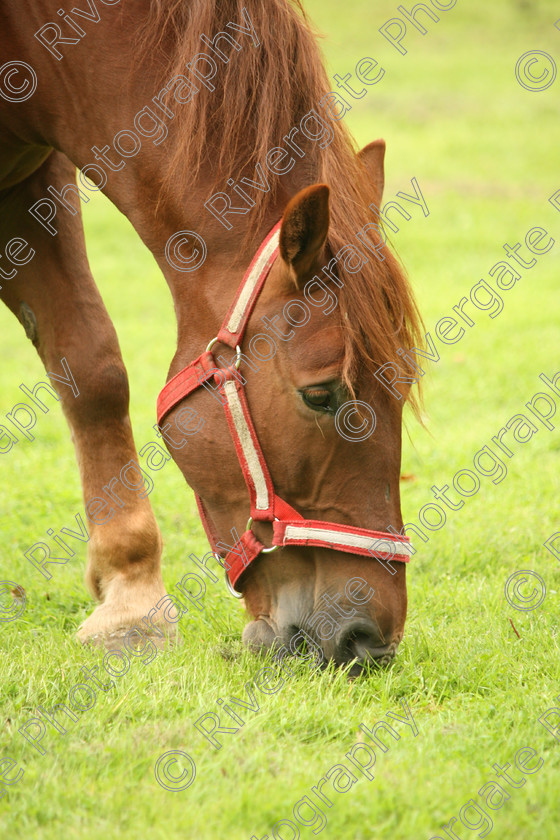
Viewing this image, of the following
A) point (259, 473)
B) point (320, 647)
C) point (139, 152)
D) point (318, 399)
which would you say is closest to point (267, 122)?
point (139, 152)

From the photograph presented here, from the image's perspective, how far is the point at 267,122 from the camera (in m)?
2.48

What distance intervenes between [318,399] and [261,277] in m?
0.41

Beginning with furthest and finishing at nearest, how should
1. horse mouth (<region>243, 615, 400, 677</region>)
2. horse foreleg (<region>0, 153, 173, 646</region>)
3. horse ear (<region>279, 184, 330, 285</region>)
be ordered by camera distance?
horse foreleg (<region>0, 153, 173, 646</region>), horse mouth (<region>243, 615, 400, 677</region>), horse ear (<region>279, 184, 330, 285</region>)

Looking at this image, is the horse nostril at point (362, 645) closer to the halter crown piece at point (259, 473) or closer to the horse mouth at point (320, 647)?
the horse mouth at point (320, 647)

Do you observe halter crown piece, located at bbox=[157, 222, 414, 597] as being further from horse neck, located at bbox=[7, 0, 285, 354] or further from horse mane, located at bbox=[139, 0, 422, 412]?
horse mane, located at bbox=[139, 0, 422, 412]

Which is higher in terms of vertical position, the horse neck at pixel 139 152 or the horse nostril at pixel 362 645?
the horse neck at pixel 139 152

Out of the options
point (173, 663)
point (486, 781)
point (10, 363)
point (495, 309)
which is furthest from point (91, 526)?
point (495, 309)

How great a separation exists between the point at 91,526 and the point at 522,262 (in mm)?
8867

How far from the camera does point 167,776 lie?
2.01m

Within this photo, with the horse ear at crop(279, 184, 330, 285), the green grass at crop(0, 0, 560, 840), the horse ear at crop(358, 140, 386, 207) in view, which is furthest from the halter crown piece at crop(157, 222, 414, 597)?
the horse ear at crop(358, 140, 386, 207)

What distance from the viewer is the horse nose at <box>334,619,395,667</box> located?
2.45m

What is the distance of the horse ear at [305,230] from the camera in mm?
2191

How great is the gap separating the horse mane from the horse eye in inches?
5.5

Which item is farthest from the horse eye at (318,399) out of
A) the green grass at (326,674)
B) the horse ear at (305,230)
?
the green grass at (326,674)
